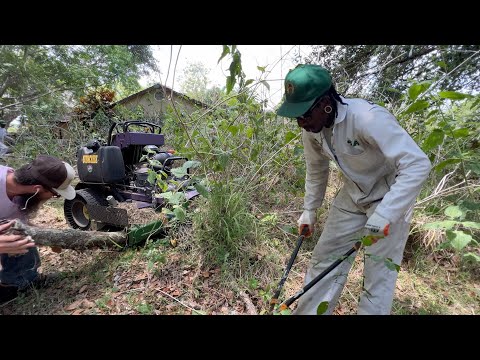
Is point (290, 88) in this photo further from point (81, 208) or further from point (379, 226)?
point (81, 208)

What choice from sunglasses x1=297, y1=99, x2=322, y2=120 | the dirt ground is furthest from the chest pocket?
the dirt ground

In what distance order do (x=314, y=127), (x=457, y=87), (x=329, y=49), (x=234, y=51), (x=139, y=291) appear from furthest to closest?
(x=329, y=49), (x=457, y=87), (x=139, y=291), (x=314, y=127), (x=234, y=51)

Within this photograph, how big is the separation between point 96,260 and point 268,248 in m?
2.09

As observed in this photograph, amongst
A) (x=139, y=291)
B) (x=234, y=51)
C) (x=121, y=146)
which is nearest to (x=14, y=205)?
(x=139, y=291)

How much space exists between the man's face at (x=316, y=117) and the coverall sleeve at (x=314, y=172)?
0.28 meters

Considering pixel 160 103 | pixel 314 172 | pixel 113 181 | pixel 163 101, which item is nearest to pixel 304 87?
pixel 314 172

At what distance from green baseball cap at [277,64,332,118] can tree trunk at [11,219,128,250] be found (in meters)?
2.54

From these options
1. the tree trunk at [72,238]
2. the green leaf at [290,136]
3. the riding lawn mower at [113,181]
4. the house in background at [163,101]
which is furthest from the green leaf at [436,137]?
the tree trunk at [72,238]

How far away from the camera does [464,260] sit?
2.98 meters

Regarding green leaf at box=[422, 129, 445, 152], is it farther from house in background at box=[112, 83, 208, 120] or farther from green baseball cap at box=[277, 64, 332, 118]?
house in background at box=[112, 83, 208, 120]

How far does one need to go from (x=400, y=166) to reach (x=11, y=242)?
3.06 metres

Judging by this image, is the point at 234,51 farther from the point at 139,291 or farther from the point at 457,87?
the point at 457,87

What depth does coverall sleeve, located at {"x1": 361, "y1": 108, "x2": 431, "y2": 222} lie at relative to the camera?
151cm

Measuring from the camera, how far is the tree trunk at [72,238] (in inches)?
100.0
